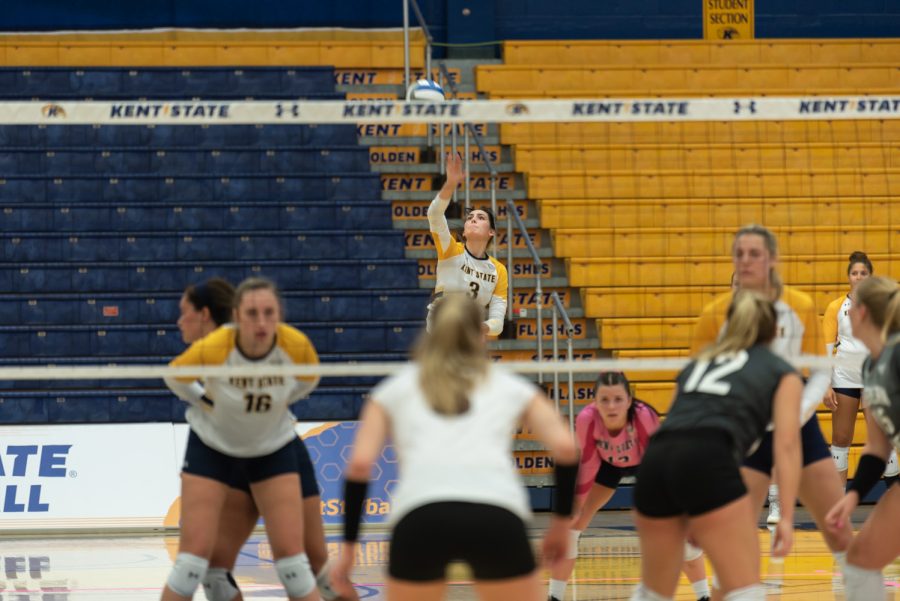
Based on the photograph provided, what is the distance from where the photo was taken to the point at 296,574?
20.7 ft

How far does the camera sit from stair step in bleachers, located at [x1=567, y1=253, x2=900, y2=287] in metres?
14.0

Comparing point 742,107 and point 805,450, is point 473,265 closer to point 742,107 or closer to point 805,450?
point 742,107

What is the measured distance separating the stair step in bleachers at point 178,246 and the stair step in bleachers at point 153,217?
0.22m

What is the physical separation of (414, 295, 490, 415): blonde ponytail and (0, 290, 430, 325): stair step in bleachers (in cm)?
978

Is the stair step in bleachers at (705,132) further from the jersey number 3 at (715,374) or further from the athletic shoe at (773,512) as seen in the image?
the jersey number 3 at (715,374)

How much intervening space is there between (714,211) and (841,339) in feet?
11.9

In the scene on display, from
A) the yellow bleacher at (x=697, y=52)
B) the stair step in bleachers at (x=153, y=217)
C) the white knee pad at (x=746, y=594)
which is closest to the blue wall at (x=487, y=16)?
the yellow bleacher at (x=697, y=52)

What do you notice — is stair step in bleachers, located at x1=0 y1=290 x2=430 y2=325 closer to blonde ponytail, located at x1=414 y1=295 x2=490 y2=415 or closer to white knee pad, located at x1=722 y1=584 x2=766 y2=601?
white knee pad, located at x1=722 y1=584 x2=766 y2=601

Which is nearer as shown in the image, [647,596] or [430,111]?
[647,596]

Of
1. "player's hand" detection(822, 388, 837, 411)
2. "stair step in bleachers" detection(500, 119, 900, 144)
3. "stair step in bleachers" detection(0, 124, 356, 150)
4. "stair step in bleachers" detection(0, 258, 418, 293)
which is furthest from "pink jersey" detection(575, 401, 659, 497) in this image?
"stair step in bleachers" detection(0, 124, 356, 150)

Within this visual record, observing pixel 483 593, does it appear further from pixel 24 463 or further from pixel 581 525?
pixel 24 463

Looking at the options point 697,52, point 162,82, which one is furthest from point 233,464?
point 697,52

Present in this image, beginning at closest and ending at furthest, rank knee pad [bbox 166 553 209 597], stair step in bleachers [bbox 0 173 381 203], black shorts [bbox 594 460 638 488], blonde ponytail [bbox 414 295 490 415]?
blonde ponytail [bbox 414 295 490 415] → knee pad [bbox 166 553 209 597] → black shorts [bbox 594 460 638 488] → stair step in bleachers [bbox 0 173 381 203]

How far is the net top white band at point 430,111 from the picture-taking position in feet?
24.0
